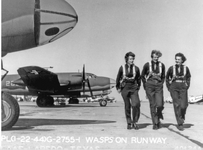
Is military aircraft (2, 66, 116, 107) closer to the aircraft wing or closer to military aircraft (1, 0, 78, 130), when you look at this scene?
the aircraft wing

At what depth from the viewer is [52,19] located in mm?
6004

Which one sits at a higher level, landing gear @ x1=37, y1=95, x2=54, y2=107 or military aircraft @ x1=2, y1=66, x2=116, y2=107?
military aircraft @ x1=2, y1=66, x2=116, y2=107

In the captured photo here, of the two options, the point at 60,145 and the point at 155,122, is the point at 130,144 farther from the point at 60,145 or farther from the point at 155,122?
the point at 155,122

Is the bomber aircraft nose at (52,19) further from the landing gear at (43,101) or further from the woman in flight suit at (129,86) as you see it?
the landing gear at (43,101)

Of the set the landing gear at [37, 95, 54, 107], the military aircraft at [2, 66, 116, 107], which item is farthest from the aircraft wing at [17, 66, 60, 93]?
the landing gear at [37, 95, 54, 107]

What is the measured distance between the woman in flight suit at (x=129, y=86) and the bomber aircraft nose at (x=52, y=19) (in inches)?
59.7

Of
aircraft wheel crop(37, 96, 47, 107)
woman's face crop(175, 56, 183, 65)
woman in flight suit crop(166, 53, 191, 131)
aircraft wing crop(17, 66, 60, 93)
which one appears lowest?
aircraft wheel crop(37, 96, 47, 107)

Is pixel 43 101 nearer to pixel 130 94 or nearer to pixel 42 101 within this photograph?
pixel 42 101

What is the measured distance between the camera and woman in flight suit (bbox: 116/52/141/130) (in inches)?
248

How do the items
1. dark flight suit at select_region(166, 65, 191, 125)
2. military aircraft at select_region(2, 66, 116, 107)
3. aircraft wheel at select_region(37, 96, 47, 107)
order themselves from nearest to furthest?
dark flight suit at select_region(166, 65, 191, 125) < military aircraft at select_region(2, 66, 116, 107) < aircraft wheel at select_region(37, 96, 47, 107)

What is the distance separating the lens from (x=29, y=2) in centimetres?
570

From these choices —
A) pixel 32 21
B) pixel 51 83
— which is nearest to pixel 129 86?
pixel 32 21

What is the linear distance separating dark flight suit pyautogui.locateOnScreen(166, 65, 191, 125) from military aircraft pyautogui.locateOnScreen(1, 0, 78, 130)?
2672 mm

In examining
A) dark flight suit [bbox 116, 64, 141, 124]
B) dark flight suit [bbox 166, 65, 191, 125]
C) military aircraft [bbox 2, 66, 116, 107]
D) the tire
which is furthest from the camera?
military aircraft [bbox 2, 66, 116, 107]
